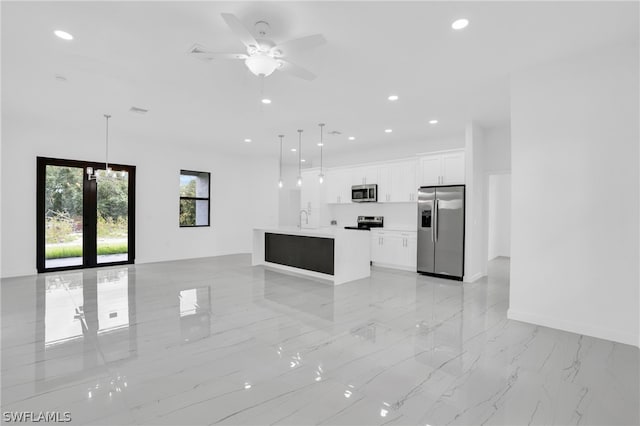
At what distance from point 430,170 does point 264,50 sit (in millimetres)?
4810

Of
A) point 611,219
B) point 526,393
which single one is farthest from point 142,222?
point 611,219

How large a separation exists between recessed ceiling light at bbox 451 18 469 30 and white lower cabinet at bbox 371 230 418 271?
15.0 feet

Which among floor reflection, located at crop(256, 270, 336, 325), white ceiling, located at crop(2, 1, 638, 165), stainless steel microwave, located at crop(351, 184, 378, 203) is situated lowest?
floor reflection, located at crop(256, 270, 336, 325)

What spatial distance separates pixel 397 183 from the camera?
7.36m

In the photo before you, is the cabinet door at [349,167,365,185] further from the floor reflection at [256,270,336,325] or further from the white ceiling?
the floor reflection at [256,270,336,325]

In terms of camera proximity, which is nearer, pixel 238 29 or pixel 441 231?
pixel 238 29

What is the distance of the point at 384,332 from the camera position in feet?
11.0

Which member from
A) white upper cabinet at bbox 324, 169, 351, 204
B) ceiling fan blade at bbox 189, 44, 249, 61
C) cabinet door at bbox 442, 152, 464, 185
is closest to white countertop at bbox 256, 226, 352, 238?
cabinet door at bbox 442, 152, 464, 185

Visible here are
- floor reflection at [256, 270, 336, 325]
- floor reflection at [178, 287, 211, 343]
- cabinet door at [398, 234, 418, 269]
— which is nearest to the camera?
floor reflection at [178, 287, 211, 343]

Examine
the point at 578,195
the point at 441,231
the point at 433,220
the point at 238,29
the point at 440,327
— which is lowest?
the point at 440,327

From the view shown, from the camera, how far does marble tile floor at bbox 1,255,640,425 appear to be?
6.72 ft

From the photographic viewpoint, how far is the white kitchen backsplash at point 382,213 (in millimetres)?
7498

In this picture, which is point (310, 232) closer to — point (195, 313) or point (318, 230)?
point (318, 230)

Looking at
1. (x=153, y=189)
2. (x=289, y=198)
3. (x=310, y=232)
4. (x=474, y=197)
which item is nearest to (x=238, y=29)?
(x=310, y=232)
